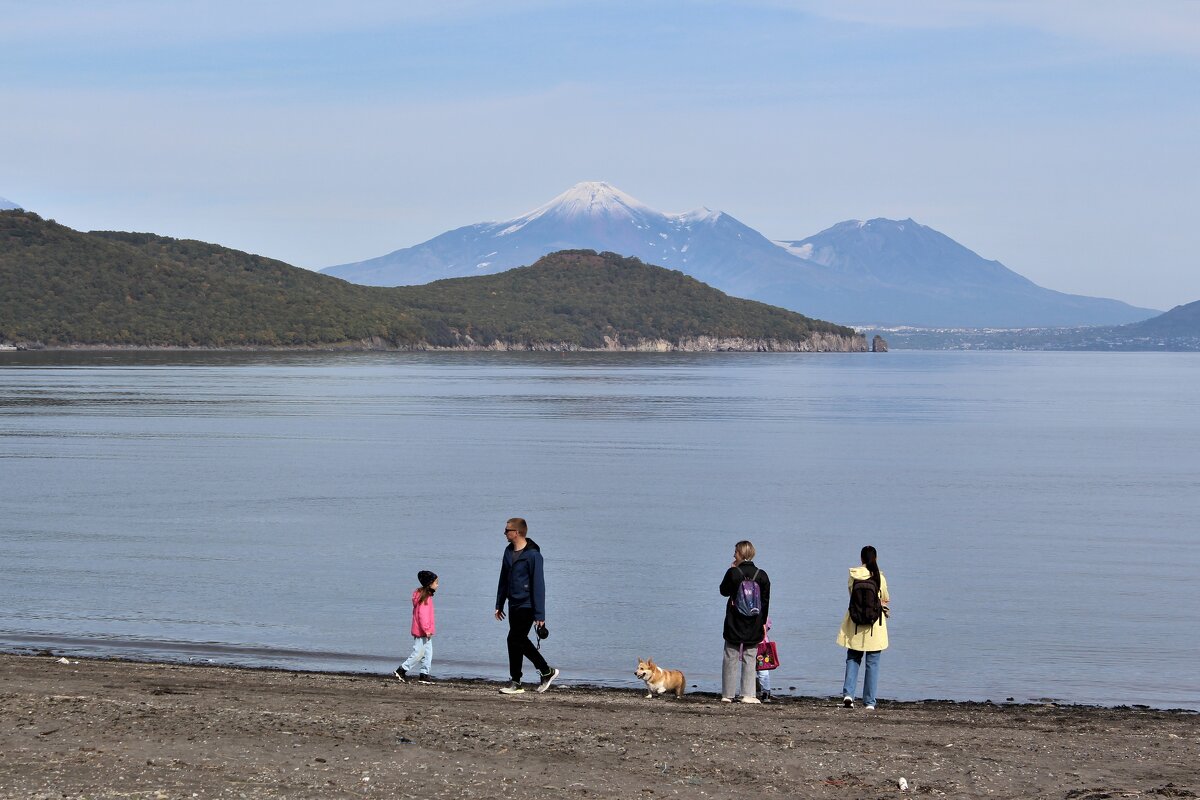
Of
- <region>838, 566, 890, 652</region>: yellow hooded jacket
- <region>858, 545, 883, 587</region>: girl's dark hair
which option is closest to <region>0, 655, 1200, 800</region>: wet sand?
<region>838, 566, 890, 652</region>: yellow hooded jacket

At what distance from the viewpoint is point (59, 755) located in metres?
11.8

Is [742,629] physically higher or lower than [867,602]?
lower

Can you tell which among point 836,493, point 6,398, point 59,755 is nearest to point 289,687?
point 59,755

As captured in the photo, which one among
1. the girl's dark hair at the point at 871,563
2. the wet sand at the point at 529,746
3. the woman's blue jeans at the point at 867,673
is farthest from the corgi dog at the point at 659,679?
the girl's dark hair at the point at 871,563

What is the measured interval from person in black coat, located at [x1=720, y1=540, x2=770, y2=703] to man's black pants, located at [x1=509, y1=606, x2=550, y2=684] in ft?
7.11

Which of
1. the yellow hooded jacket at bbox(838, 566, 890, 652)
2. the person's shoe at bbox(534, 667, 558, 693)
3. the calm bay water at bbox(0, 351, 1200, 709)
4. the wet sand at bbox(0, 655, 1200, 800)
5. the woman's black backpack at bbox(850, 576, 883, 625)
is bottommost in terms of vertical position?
the calm bay water at bbox(0, 351, 1200, 709)

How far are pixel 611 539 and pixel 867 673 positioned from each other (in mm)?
17762

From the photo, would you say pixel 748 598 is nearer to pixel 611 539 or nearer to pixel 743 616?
pixel 743 616

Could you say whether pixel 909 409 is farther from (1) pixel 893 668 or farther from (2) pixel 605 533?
(1) pixel 893 668

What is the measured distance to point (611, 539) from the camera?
33344mm

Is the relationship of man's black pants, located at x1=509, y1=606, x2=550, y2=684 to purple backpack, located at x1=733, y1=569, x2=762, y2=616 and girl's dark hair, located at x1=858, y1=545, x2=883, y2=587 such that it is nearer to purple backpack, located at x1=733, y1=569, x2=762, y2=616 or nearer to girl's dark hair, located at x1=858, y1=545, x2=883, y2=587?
purple backpack, located at x1=733, y1=569, x2=762, y2=616

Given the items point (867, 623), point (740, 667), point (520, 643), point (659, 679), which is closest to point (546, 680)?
point (520, 643)

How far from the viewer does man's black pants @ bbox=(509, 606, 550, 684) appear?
15.6 meters

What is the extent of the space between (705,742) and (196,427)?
62.4 metres
